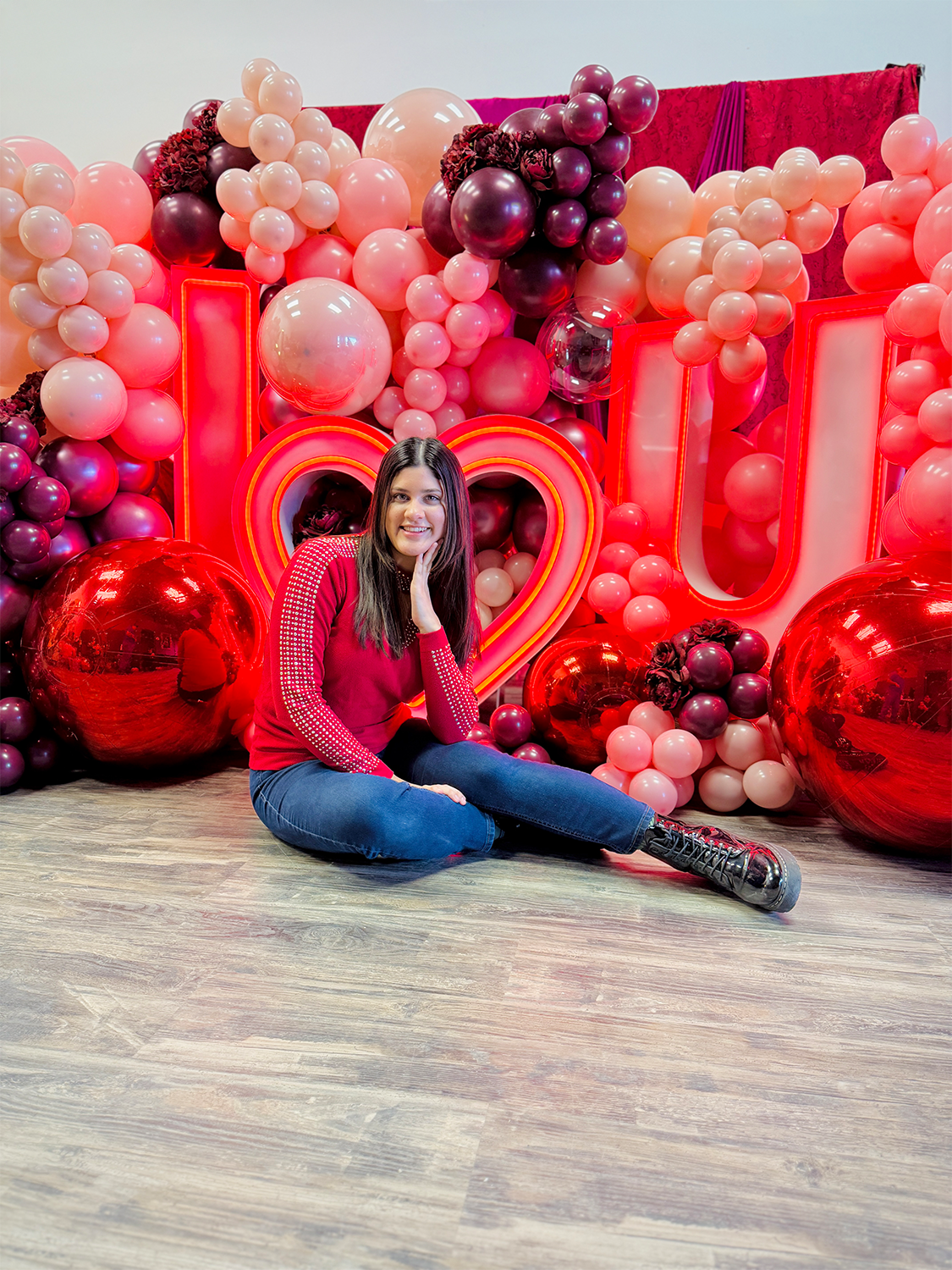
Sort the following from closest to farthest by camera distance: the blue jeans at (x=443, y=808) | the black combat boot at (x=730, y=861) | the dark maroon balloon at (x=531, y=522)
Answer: the black combat boot at (x=730, y=861) < the blue jeans at (x=443, y=808) < the dark maroon balloon at (x=531, y=522)

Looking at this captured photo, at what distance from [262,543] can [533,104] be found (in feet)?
10.6

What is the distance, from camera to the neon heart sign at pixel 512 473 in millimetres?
2775

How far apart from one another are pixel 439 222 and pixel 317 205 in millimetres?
371

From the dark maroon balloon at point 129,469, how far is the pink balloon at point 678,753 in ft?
5.96

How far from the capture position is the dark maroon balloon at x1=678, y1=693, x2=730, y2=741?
2402 millimetres

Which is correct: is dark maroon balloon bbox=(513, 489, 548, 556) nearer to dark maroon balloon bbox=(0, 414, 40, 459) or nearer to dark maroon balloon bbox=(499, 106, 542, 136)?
dark maroon balloon bbox=(499, 106, 542, 136)

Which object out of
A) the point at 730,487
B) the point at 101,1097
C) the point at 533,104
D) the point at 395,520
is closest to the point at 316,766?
the point at 395,520

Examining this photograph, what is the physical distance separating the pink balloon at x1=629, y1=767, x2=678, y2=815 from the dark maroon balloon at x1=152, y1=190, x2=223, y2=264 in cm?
213

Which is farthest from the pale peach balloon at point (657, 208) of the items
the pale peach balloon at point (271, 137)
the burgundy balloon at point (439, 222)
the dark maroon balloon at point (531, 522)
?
the pale peach balloon at point (271, 137)

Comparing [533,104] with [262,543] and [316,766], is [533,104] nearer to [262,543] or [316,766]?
[262,543]

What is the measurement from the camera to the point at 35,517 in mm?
2582

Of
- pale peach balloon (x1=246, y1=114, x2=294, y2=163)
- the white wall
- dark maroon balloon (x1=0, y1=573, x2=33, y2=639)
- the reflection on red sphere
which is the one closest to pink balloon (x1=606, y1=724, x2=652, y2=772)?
the reflection on red sphere

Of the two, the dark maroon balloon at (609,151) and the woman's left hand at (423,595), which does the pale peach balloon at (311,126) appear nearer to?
the dark maroon balloon at (609,151)

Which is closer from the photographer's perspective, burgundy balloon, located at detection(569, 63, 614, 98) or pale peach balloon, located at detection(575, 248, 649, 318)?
burgundy balloon, located at detection(569, 63, 614, 98)
